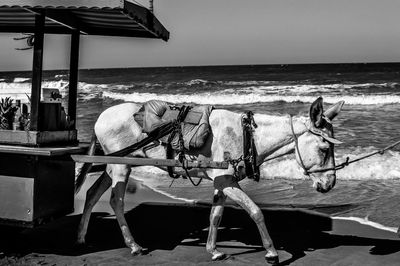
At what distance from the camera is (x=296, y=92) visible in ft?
117

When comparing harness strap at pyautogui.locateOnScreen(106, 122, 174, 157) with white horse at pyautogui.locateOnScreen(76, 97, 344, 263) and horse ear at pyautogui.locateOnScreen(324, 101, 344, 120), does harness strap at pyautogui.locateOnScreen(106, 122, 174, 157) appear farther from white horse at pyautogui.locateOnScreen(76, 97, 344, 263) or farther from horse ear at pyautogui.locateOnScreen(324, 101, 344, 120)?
horse ear at pyautogui.locateOnScreen(324, 101, 344, 120)

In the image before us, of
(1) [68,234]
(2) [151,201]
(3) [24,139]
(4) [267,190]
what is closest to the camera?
(3) [24,139]

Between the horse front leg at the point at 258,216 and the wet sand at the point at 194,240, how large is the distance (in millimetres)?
254

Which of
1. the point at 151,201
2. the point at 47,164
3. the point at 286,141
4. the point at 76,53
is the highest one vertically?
the point at 76,53

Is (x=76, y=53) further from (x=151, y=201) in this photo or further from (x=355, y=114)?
(x=355, y=114)

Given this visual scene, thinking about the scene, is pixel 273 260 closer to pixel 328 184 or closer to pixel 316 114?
pixel 328 184

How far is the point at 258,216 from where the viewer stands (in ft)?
15.4

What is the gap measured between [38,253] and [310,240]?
3227 mm

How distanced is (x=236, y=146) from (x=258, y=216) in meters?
0.76

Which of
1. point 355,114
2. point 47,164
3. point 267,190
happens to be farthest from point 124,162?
point 355,114

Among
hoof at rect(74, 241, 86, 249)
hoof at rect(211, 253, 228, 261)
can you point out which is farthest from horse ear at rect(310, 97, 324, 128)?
hoof at rect(74, 241, 86, 249)

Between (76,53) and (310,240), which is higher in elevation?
(76,53)

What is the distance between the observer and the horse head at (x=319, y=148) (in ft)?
15.5

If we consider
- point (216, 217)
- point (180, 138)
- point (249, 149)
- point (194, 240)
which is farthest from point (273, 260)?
point (180, 138)
